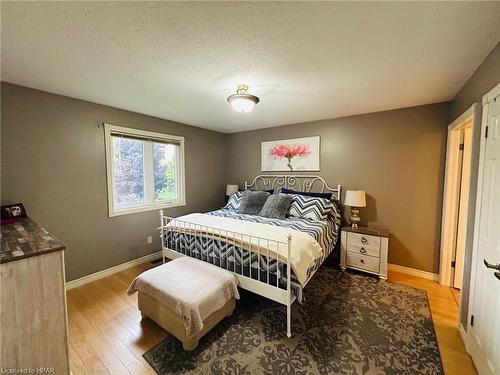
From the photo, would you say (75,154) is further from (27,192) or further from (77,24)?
(77,24)

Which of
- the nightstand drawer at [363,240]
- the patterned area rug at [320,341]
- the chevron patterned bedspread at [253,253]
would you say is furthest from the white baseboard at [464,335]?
the chevron patterned bedspread at [253,253]

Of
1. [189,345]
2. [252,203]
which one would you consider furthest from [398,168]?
[189,345]

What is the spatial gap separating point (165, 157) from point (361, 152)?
3.18 metres

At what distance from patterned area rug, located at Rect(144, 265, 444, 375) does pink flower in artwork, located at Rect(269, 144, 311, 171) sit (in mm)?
2255

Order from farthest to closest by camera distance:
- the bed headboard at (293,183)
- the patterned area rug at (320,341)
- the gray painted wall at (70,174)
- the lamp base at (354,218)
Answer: the bed headboard at (293,183) → the lamp base at (354,218) → the gray painted wall at (70,174) → the patterned area rug at (320,341)

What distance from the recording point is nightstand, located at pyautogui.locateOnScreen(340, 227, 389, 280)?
2773 mm

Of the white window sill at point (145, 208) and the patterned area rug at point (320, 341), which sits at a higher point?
the white window sill at point (145, 208)

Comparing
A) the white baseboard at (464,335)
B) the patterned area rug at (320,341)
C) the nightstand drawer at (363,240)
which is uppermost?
the nightstand drawer at (363,240)

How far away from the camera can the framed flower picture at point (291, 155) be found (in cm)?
363

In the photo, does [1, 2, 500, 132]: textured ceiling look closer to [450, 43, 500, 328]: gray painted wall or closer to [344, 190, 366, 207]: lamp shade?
[450, 43, 500, 328]: gray painted wall

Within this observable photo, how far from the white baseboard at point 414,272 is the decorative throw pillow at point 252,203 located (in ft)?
6.87

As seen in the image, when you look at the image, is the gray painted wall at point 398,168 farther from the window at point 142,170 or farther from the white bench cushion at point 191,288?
the window at point 142,170

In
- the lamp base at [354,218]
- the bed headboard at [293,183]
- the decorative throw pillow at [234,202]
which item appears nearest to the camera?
the lamp base at [354,218]

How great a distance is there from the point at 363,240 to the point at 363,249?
0.12 meters
